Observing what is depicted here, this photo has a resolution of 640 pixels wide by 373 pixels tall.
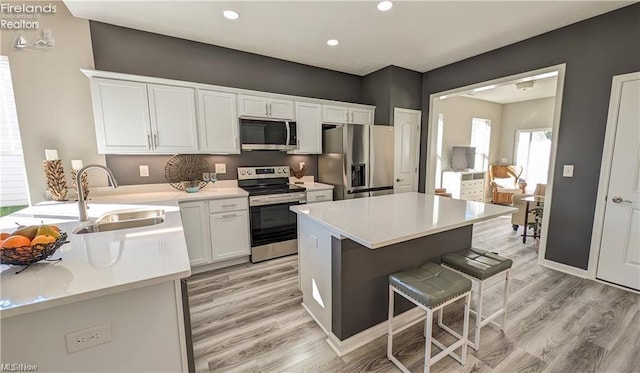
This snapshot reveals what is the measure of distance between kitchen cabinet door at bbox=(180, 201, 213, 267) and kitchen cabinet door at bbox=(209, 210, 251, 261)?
0.06 meters

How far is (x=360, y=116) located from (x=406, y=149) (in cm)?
98

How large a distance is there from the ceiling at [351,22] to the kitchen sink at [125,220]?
1.95m

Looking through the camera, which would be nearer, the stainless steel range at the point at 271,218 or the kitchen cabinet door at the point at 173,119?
the kitchen cabinet door at the point at 173,119

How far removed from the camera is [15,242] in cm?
100

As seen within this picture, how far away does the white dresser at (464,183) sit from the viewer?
594 cm

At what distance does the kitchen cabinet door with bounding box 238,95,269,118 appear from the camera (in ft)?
10.5

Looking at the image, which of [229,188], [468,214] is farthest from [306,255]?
[229,188]

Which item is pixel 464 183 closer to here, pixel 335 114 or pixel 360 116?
pixel 360 116

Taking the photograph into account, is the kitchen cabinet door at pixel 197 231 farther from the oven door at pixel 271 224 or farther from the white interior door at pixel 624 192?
the white interior door at pixel 624 192

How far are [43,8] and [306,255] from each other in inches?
138

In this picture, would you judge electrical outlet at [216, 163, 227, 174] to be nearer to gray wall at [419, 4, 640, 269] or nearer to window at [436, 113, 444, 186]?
gray wall at [419, 4, 640, 269]

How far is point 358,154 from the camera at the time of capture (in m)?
3.63

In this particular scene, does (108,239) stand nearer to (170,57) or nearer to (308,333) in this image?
(308,333)

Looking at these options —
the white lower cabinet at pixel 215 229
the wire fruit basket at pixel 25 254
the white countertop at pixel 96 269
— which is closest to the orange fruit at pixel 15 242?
the wire fruit basket at pixel 25 254
